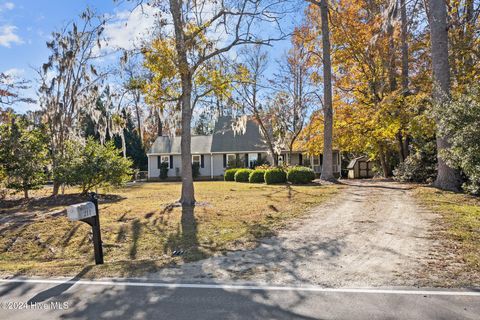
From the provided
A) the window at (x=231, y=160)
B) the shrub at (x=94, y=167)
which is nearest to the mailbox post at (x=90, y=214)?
the shrub at (x=94, y=167)

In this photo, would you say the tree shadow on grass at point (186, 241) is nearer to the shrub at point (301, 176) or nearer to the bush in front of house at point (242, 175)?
the shrub at point (301, 176)

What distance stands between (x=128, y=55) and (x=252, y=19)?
4.08m

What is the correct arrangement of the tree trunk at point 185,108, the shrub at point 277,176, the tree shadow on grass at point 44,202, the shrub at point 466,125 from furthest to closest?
the shrub at point 277,176 < the tree shadow on grass at point 44,202 < the tree trunk at point 185,108 < the shrub at point 466,125

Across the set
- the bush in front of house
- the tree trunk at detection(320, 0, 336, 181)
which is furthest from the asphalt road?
the bush in front of house

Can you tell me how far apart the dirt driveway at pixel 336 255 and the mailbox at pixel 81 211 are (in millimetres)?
1342

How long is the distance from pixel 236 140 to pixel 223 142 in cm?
116

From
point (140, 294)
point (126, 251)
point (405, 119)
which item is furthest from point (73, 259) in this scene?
point (405, 119)

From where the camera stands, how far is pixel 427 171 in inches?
583

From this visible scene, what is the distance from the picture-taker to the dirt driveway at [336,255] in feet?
14.5

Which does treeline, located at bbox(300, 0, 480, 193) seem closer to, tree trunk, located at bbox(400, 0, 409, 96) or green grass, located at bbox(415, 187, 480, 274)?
tree trunk, located at bbox(400, 0, 409, 96)

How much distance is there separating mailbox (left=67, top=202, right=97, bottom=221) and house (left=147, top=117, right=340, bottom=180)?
24.6m

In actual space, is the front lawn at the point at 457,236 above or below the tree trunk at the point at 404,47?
below

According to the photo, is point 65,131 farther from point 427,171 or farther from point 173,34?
point 427,171

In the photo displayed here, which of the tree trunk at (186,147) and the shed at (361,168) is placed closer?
the tree trunk at (186,147)
